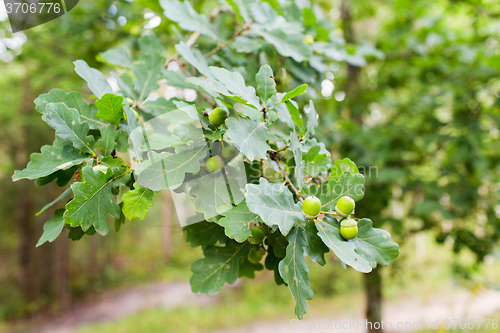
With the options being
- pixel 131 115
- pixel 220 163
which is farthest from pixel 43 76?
pixel 220 163

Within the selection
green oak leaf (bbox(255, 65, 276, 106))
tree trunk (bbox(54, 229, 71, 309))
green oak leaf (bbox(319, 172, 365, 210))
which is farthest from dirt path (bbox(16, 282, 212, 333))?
green oak leaf (bbox(255, 65, 276, 106))

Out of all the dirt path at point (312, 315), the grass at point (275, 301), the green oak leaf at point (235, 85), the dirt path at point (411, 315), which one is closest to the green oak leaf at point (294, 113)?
the green oak leaf at point (235, 85)

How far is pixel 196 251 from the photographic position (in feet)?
45.6

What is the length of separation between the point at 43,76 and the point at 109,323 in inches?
257

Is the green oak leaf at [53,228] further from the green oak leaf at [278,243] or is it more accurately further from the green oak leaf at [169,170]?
the green oak leaf at [278,243]

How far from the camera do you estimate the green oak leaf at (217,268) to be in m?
1.14

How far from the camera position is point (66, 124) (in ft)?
3.21

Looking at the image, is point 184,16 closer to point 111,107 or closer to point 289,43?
point 289,43

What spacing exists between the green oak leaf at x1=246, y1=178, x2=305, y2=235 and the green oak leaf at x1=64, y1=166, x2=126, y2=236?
1.67ft

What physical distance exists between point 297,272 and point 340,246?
0.15 metres

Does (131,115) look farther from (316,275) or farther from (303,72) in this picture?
(316,275)

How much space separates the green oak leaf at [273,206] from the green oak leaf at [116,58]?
1282 millimetres

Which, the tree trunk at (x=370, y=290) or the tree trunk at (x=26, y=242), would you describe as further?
the tree trunk at (x=26, y=242)

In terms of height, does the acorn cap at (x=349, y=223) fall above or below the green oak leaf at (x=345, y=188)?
below
